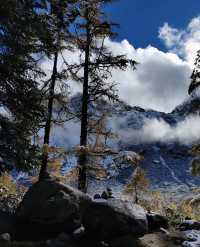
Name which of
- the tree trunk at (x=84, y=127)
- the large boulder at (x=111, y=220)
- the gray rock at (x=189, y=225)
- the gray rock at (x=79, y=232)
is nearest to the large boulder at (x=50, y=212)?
the gray rock at (x=79, y=232)

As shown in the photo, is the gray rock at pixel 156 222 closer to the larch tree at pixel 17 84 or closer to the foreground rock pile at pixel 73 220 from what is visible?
the foreground rock pile at pixel 73 220

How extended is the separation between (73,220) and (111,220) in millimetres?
1237

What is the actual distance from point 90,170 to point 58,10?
25.9 ft

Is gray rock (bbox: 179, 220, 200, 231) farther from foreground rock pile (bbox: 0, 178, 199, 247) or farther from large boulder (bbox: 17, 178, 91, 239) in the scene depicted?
large boulder (bbox: 17, 178, 91, 239)

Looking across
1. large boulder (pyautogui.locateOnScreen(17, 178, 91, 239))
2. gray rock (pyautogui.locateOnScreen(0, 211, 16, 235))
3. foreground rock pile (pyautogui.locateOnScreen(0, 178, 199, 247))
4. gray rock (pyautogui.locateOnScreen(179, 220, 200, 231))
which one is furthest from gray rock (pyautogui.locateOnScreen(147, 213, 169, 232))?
gray rock (pyautogui.locateOnScreen(0, 211, 16, 235))

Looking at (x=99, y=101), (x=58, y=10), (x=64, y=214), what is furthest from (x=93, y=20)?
(x=64, y=214)

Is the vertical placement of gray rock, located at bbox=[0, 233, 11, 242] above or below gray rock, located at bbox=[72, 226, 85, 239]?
below

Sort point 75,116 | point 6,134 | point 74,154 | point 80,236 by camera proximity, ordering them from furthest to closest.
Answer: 1. point 75,116
2. point 74,154
3. point 6,134
4. point 80,236

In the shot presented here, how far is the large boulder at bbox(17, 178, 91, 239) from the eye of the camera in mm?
15328

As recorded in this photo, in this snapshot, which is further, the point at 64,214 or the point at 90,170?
the point at 90,170

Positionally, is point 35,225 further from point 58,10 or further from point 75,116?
point 58,10

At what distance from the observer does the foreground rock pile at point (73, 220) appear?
15.1m

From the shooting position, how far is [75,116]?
2400 centimetres

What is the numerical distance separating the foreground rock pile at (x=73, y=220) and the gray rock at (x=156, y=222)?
56.8 inches
